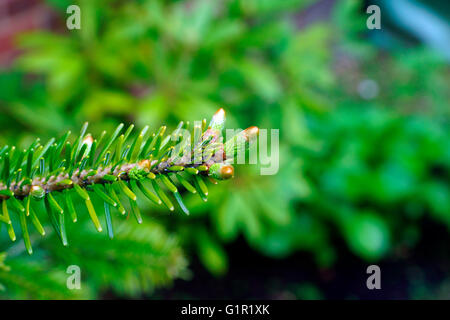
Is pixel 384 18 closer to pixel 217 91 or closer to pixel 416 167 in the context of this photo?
pixel 217 91

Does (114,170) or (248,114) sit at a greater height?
(248,114)

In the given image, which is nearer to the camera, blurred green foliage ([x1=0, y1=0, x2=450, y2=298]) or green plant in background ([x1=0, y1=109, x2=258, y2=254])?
green plant in background ([x1=0, y1=109, x2=258, y2=254])

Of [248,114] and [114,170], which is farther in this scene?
[248,114]

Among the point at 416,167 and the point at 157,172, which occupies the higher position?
the point at 416,167

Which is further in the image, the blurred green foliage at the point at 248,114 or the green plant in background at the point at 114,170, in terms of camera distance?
the blurred green foliage at the point at 248,114

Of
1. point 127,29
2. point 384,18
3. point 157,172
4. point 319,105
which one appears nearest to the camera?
point 157,172

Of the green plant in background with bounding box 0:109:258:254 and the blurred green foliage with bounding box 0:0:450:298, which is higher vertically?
the blurred green foliage with bounding box 0:0:450:298

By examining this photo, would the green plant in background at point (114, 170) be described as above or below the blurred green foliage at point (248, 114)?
below
